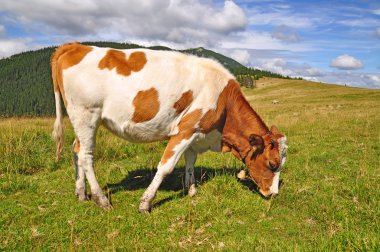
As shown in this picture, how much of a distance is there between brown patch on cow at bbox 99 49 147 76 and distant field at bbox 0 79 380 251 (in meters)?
2.71

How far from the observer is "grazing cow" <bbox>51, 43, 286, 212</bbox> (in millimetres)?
6098

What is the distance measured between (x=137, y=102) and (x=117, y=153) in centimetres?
493

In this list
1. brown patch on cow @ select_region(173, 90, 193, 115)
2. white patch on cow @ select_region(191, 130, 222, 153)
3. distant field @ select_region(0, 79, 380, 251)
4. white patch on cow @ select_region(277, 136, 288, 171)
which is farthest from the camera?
white patch on cow @ select_region(191, 130, 222, 153)

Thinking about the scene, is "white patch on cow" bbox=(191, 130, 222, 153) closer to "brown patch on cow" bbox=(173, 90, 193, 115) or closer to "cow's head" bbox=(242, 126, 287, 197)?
"cow's head" bbox=(242, 126, 287, 197)

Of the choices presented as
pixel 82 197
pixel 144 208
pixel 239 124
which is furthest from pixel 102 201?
pixel 239 124

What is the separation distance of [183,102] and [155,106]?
1.82 ft

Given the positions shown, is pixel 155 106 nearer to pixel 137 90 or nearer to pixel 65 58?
pixel 137 90

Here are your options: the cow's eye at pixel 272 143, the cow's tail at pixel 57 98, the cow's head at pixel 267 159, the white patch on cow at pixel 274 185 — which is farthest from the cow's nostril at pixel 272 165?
the cow's tail at pixel 57 98

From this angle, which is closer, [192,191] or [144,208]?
[144,208]

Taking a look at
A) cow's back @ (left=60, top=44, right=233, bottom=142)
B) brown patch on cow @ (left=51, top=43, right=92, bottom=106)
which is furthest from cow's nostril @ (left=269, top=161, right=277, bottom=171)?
brown patch on cow @ (left=51, top=43, right=92, bottom=106)

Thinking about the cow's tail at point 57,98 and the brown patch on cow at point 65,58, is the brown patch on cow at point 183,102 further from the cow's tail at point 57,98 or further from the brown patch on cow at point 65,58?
the cow's tail at point 57,98

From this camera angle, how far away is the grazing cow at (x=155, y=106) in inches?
240

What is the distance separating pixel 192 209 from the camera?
6164 mm

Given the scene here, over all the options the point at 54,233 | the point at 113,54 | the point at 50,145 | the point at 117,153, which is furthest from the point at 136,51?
the point at 50,145
